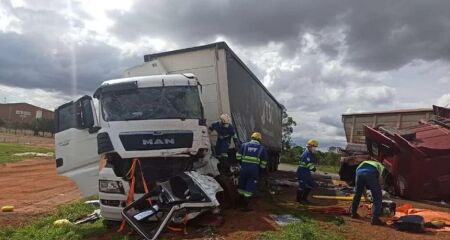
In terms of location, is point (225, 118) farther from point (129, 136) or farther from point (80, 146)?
point (80, 146)

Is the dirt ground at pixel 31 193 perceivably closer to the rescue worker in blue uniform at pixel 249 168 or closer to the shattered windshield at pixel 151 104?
the shattered windshield at pixel 151 104

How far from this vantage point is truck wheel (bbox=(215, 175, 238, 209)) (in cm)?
811

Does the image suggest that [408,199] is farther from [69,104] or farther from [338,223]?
[69,104]

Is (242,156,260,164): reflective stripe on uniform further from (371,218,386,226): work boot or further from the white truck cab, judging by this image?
(371,218,386,226): work boot

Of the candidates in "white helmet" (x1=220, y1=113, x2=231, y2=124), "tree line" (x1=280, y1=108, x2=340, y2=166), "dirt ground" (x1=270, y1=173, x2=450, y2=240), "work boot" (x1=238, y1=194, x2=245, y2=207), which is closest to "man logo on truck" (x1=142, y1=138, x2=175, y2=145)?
"white helmet" (x1=220, y1=113, x2=231, y2=124)

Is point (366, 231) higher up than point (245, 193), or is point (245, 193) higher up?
point (245, 193)

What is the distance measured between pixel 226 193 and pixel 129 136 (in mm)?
2020

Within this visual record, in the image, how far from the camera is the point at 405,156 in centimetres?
1034

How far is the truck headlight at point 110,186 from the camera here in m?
7.12

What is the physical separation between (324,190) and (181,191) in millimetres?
6157

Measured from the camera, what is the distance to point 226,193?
321 inches

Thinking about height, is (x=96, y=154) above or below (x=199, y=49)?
below

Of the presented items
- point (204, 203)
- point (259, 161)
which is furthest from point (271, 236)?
point (259, 161)

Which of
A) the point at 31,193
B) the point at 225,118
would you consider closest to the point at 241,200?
the point at 225,118
